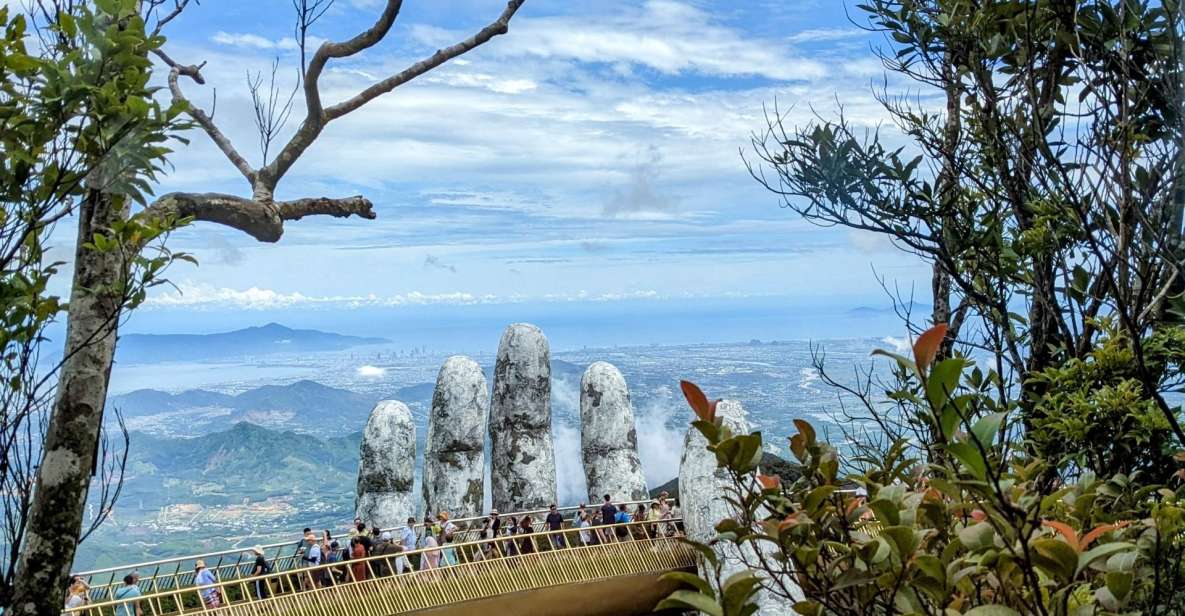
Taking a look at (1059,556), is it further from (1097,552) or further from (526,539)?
(526,539)

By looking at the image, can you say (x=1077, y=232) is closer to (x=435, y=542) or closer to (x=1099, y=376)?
(x=1099, y=376)

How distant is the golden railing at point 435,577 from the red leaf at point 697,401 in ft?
22.3

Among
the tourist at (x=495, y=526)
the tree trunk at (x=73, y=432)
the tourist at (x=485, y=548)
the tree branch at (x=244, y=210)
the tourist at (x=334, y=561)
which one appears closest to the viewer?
the tree trunk at (x=73, y=432)

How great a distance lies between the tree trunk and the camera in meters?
3.05

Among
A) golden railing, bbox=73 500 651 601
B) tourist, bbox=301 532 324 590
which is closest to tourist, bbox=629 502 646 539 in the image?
golden railing, bbox=73 500 651 601

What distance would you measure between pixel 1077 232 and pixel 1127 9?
893 mm

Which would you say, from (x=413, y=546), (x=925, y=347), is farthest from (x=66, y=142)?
(x=413, y=546)

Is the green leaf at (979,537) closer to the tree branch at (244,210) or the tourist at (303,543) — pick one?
the tree branch at (244,210)

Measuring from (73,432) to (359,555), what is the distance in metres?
6.67

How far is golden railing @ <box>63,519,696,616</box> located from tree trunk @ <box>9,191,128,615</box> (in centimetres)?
477

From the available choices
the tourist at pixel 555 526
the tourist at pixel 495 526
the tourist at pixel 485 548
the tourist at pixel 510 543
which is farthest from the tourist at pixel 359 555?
the tourist at pixel 555 526

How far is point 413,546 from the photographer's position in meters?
9.77

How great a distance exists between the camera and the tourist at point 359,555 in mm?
8999

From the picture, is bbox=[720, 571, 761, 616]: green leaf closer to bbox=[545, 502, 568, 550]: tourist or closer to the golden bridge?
the golden bridge
